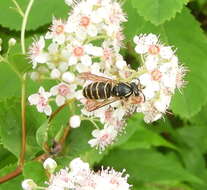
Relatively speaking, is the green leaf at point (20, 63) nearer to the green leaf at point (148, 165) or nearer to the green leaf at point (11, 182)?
the green leaf at point (11, 182)

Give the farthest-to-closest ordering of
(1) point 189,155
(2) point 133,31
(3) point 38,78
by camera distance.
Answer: (1) point 189,155 → (2) point 133,31 → (3) point 38,78

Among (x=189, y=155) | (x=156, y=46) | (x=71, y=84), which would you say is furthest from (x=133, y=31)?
(x=189, y=155)

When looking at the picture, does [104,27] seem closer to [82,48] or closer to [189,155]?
[82,48]

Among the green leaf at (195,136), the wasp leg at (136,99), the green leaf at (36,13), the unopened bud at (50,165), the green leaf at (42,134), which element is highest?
the green leaf at (36,13)

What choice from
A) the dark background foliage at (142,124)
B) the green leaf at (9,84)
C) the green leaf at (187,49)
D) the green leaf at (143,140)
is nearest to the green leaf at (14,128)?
the dark background foliage at (142,124)

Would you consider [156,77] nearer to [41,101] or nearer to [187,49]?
[41,101]

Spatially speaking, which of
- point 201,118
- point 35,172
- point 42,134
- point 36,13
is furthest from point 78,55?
point 201,118
